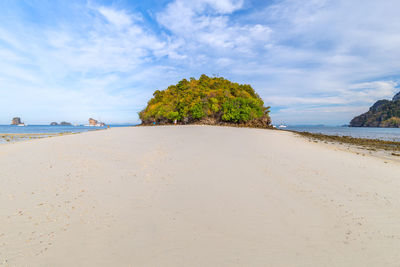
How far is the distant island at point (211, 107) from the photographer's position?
4494 centimetres

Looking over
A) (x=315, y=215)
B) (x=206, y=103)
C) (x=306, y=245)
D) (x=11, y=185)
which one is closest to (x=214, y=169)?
(x=315, y=215)

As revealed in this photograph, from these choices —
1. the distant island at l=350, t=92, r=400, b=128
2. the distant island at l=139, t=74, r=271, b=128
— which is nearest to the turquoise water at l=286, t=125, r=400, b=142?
the distant island at l=139, t=74, r=271, b=128

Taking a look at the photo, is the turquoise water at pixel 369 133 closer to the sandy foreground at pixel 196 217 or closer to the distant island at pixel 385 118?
the sandy foreground at pixel 196 217

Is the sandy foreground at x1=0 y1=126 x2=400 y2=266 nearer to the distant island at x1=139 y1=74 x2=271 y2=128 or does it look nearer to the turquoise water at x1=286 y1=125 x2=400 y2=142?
the turquoise water at x1=286 y1=125 x2=400 y2=142

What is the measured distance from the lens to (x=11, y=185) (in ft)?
15.5

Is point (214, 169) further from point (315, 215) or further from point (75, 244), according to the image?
point (75, 244)

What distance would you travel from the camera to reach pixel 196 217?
3.37m

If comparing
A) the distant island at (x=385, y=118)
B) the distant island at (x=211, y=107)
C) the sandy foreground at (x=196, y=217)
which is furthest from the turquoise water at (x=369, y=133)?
the distant island at (x=385, y=118)

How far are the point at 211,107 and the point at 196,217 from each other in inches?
1703

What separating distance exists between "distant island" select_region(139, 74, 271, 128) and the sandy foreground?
39.5 m

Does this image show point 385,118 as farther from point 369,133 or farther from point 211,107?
point 211,107

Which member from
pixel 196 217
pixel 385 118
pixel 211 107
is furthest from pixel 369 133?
pixel 385 118

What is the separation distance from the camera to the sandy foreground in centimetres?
243

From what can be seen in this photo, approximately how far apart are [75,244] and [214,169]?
428cm
